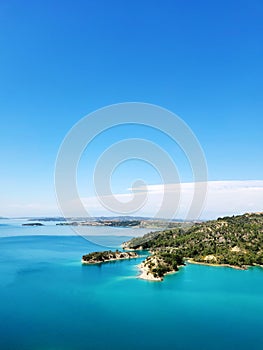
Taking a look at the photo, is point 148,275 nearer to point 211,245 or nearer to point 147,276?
point 147,276

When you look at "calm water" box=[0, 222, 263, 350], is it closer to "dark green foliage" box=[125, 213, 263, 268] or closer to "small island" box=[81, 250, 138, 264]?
"dark green foliage" box=[125, 213, 263, 268]

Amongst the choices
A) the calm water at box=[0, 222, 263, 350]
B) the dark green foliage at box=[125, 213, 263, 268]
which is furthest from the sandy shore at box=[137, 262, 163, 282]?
the calm water at box=[0, 222, 263, 350]

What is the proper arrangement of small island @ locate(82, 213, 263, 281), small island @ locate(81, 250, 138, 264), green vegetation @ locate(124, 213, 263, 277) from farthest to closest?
small island @ locate(81, 250, 138, 264) < green vegetation @ locate(124, 213, 263, 277) < small island @ locate(82, 213, 263, 281)

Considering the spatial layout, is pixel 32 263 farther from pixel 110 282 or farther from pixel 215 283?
pixel 215 283

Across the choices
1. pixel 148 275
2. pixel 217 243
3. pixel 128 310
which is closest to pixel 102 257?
pixel 148 275

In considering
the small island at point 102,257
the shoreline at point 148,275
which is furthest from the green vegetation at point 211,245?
the small island at point 102,257

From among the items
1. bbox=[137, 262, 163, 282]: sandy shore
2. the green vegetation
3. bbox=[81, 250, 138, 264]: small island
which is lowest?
bbox=[137, 262, 163, 282]: sandy shore

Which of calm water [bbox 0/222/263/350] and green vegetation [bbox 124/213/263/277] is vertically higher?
green vegetation [bbox 124/213/263/277]
